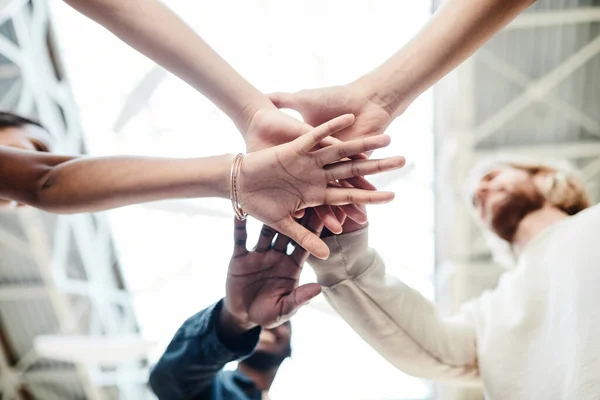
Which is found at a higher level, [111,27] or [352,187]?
[111,27]

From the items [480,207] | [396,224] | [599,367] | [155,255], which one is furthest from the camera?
[155,255]

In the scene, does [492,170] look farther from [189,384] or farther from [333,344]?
[333,344]

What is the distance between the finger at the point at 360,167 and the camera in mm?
1088

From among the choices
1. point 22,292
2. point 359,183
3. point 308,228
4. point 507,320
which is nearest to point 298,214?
point 308,228

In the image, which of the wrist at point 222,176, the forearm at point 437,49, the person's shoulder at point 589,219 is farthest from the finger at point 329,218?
the person's shoulder at point 589,219

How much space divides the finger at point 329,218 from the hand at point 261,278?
37 mm

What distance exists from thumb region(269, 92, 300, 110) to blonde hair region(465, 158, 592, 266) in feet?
2.84

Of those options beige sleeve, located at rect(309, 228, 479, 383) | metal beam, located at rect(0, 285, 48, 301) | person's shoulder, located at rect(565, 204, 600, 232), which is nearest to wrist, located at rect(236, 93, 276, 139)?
beige sleeve, located at rect(309, 228, 479, 383)

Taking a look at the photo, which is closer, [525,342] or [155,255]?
[525,342]

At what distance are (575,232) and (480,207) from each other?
57cm

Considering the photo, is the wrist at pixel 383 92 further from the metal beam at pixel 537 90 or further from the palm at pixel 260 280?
the metal beam at pixel 537 90

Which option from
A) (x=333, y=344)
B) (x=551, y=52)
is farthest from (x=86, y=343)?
(x=551, y=52)

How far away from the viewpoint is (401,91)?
4.18 feet

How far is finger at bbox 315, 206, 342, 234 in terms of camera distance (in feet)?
3.71
